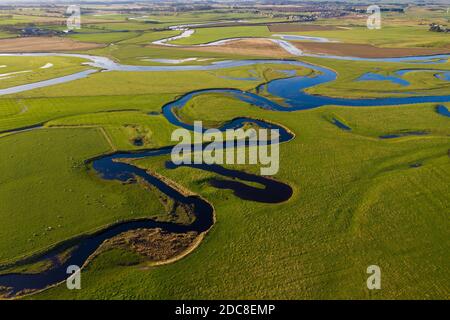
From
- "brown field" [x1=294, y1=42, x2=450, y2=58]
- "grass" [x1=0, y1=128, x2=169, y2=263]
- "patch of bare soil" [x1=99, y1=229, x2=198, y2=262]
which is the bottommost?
"patch of bare soil" [x1=99, y1=229, x2=198, y2=262]

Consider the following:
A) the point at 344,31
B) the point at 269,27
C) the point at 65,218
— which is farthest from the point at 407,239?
the point at 269,27

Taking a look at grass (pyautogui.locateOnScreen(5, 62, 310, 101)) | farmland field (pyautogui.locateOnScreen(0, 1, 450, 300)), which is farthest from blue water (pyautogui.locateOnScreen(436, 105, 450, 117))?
grass (pyautogui.locateOnScreen(5, 62, 310, 101))

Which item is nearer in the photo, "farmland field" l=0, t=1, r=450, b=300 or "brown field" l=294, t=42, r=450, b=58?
"farmland field" l=0, t=1, r=450, b=300

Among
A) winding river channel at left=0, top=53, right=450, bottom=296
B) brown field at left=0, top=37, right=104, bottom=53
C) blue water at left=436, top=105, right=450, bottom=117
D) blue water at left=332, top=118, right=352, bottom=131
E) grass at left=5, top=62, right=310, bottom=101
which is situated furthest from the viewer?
brown field at left=0, top=37, right=104, bottom=53

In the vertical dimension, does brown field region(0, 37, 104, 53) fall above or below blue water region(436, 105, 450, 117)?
above

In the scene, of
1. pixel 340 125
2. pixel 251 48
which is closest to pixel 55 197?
pixel 340 125

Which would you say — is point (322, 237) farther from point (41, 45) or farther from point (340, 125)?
point (41, 45)

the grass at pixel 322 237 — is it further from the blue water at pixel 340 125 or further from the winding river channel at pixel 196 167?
the blue water at pixel 340 125

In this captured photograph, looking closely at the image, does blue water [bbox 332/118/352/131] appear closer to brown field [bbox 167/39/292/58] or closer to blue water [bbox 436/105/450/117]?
blue water [bbox 436/105/450/117]
